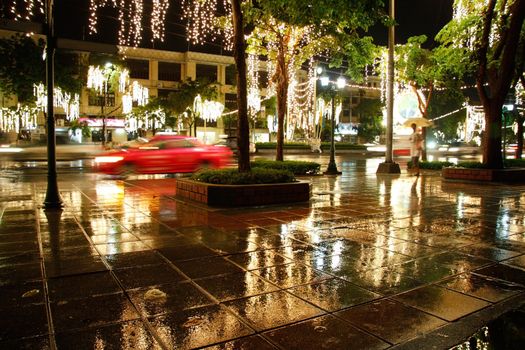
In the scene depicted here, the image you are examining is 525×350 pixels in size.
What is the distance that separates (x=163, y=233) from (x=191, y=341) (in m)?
3.67

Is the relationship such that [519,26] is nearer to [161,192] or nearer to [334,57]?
[334,57]

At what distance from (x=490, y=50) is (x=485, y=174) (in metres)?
6.90

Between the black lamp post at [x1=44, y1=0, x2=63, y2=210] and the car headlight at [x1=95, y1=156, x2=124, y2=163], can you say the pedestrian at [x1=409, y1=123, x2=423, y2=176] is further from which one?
the black lamp post at [x1=44, y1=0, x2=63, y2=210]

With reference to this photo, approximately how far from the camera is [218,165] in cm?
1794

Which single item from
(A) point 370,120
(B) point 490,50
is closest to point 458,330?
(B) point 490,50

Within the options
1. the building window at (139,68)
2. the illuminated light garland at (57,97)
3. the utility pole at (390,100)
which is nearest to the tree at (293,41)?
the utility pole at (390,100)

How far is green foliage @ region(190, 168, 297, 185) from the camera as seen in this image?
959 cm

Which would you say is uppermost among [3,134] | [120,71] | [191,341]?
[120,71]

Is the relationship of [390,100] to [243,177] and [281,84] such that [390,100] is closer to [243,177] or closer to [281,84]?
[281,84]

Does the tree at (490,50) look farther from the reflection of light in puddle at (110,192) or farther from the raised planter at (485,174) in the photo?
the reflection of light in puddle at (110,192)

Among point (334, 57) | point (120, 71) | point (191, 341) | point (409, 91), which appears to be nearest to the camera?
point (191, 341)

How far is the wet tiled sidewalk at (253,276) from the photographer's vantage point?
11.3ft

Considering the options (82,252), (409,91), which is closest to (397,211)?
(82,252)

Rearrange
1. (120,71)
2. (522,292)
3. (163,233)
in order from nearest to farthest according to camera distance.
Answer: (522,292)
(163,233)
(120,71)
